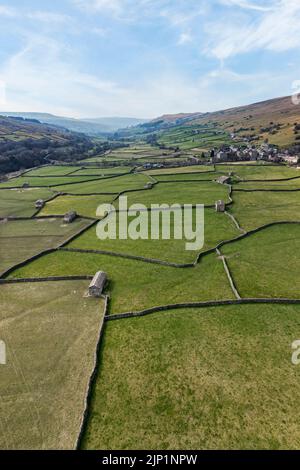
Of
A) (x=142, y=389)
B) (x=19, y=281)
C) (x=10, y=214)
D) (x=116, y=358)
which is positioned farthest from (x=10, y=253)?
(x=142, y=389)

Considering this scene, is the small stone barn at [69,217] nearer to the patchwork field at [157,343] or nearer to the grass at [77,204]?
the grass at [77,204]

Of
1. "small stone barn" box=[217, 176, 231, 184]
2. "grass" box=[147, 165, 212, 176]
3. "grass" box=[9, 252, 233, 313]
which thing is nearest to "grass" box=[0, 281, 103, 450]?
"grass" box=[9, 252, 233, 313]

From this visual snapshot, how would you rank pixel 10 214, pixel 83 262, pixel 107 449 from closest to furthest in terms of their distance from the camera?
pixel 107 449 < pixel 83 262 < pixel 10 214

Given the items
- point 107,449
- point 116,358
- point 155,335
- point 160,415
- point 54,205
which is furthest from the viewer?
point 54,205

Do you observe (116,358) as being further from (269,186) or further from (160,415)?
(269,186)

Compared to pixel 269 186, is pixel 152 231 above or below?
below

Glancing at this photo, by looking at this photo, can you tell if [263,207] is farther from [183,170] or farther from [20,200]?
[20,200]

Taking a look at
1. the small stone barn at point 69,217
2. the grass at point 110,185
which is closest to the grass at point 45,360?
the small stone barn at point 69,217
